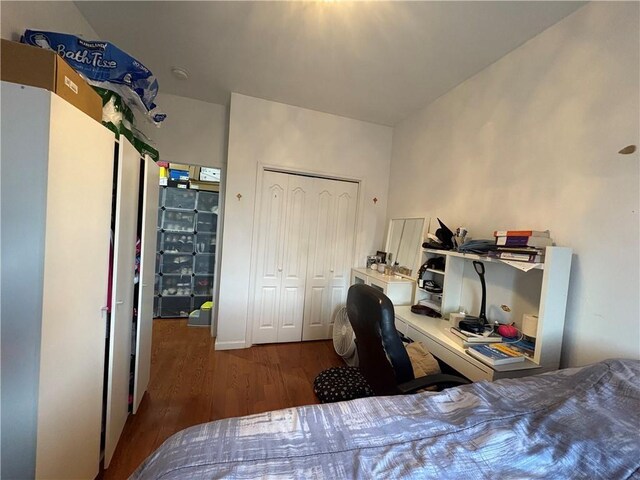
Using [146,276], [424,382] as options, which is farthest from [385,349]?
[146,276]

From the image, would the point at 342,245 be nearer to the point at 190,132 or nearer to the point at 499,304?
the point at 499,304

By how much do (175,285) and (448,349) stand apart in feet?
11.9

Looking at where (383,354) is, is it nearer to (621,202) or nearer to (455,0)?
(621,202)

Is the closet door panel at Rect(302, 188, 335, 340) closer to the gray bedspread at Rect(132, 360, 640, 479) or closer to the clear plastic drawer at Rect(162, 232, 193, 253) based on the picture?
the clear plastic drawer at Rect(162, 232, 193, 253)

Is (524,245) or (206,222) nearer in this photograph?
(524,245)

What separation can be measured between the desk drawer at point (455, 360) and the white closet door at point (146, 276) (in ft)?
6.26

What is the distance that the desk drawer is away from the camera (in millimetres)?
1374

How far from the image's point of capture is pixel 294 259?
3.03 m

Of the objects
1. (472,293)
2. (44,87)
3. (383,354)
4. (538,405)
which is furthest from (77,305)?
(472,293)

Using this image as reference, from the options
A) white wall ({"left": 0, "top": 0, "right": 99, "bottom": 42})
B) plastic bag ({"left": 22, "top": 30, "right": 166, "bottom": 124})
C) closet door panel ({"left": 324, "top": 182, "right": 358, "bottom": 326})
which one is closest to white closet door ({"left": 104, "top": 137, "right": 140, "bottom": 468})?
plastic bag ({"left": 22, "top": 30, "right": 166, "bottom": 124})

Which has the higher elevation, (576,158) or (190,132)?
(190,132)

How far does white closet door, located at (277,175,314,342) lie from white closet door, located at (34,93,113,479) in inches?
73.4

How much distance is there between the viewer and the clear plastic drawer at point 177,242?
A: 3763 mm

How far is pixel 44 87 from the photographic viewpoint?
908 millimetres
